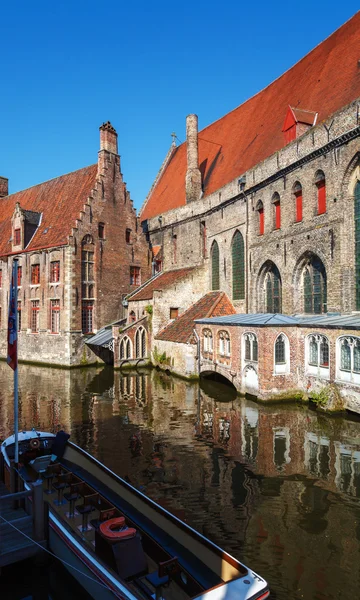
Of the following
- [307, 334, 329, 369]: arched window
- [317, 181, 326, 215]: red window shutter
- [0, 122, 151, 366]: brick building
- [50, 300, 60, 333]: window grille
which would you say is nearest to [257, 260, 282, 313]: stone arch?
[317, 181, 326, 215]: red window shutter

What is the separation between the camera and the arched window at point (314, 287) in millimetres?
15961

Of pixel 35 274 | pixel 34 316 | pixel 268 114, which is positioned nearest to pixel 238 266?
pixel 268 114

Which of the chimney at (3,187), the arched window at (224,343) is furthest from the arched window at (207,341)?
the chimney at (3,187)

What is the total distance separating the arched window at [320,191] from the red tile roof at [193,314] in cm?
763

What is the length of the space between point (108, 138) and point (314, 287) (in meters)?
17.6

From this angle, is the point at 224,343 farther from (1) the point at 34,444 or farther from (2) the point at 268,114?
(2) the point at 268,114

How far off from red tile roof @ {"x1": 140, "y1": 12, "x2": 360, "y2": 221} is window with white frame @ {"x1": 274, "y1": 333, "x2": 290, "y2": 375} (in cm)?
966

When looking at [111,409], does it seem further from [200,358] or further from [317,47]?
[317,47]

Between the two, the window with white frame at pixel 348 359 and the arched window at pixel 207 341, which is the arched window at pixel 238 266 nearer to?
the arched window at pixel 207 341

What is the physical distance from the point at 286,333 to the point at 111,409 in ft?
21.6

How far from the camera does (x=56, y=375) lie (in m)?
21.9

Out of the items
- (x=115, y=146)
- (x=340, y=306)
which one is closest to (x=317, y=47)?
(x=115, y=146)

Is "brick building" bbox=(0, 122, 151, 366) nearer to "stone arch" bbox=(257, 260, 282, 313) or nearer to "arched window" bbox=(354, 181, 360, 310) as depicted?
"stone arch" bbox=(257, 260, 282, 313)

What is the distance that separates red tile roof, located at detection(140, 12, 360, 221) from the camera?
17938mm
